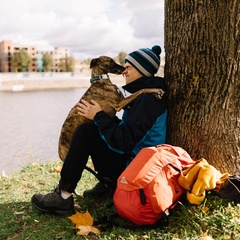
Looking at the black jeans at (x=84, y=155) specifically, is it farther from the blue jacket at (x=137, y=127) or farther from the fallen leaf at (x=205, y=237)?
the fallen leaf at (x=205, y=237)

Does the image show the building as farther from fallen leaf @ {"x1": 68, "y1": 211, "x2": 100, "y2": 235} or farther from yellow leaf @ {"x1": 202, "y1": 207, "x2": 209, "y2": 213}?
yellow leaf @ {"x1": 202, "y1": 207, "x2": 209, "y2": 213}

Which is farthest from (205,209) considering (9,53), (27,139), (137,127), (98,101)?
(9,53)

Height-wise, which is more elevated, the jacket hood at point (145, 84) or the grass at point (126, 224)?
the jacket hood at point (145, 84)

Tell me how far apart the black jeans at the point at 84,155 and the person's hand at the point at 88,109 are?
150mm

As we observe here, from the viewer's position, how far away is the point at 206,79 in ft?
9.88

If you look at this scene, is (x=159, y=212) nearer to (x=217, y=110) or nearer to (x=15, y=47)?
(x=217, y=110)

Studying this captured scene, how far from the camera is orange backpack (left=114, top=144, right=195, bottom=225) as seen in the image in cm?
262

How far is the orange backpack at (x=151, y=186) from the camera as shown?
2623mm

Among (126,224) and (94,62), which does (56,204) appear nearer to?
(126,224)

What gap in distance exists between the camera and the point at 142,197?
267 cm

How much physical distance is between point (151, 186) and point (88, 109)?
97 centimetres

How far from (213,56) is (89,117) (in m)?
1.11

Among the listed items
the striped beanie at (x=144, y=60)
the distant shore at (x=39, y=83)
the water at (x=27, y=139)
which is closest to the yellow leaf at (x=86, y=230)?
the striped beanie at (x=144, y=60)

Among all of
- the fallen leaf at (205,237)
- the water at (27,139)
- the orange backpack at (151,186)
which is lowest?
the water at (27,139)
